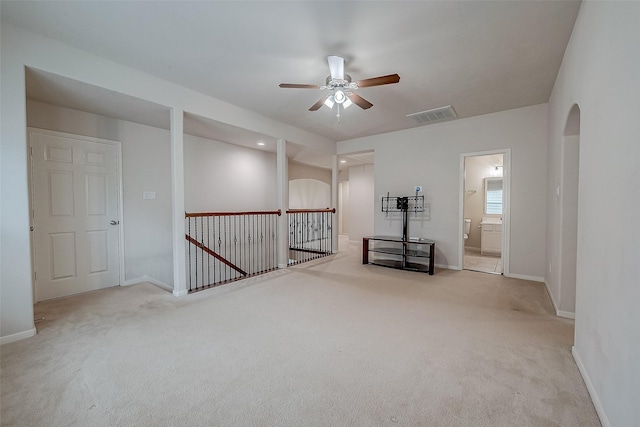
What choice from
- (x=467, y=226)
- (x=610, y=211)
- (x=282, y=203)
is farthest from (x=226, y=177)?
(x=467, y=226)

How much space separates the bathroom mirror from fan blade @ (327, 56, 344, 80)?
5529 millimetres

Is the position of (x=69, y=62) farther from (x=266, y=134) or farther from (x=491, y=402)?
(x=491, y=402)

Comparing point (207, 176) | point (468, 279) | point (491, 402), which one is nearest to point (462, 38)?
point (491, 402)

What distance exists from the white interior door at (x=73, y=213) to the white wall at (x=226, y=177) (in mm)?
1301

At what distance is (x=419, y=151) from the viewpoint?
512 centimetres

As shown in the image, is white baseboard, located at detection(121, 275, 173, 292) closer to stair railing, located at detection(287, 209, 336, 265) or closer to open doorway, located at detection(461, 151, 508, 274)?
stair railing, located at detection(287, 209, 336, 265)

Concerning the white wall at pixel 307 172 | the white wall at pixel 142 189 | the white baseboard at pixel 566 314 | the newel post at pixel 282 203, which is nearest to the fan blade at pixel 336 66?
the newel post at pixel 282 203

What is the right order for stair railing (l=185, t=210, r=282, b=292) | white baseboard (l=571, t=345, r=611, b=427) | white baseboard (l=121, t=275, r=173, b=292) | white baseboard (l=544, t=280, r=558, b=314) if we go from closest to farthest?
white baseboard (l=571, t=345, r=611, b=427) < white baseboard (l=544, t=280, r=558, b=314) < white baseboard (l=121, t=275, r=173, b=292) < stair railing (l=185, t=210, r=282, b=292)

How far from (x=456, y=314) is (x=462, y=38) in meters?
2.69

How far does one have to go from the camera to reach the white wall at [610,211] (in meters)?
1.15

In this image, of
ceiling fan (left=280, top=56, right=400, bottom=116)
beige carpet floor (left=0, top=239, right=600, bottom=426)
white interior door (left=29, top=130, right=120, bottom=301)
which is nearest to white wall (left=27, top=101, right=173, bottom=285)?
white interior door (left=29, top=130, right=120, bottom=301)

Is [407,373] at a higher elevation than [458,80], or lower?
lower

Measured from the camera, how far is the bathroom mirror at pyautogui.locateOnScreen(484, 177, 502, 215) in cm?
641

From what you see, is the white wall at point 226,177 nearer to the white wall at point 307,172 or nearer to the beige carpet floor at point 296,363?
the white wall at point 307,172
